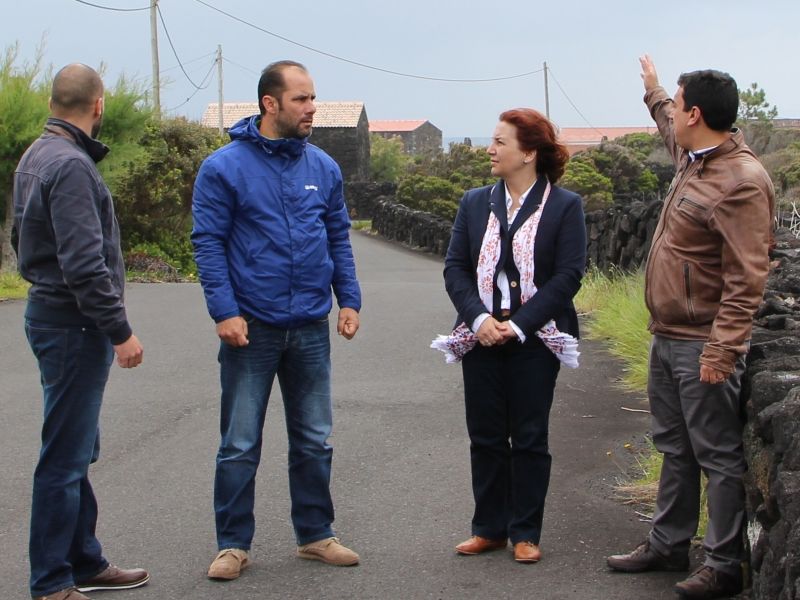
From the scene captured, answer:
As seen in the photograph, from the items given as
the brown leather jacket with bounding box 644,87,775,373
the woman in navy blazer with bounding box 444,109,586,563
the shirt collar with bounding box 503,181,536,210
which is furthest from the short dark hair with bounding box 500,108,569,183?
the brown leather jacket with bounding box 644,87,775,373

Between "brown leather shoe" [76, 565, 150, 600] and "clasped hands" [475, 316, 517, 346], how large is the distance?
A: 68.0 inches

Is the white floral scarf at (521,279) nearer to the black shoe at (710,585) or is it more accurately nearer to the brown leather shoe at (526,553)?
the brown leather shoe at (526,553)

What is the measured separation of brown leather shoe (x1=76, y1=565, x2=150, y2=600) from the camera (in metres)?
4.91

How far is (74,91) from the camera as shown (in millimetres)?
4609

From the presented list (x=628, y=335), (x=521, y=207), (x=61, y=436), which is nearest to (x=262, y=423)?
(x=61, y=436)

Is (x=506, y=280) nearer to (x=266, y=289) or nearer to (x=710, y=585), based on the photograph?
(x=266, y=289)

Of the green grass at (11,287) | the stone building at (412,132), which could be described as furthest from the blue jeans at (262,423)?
the stone building at (412,132)

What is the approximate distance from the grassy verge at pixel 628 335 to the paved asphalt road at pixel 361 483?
0.14 meters

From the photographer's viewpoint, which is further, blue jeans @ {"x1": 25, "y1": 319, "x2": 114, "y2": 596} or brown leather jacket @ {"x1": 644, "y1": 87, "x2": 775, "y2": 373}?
blue jeans @ {"x1": 25, "y1": 319, "x2": 114, "y2": 596}

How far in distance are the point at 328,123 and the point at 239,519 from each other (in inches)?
2370

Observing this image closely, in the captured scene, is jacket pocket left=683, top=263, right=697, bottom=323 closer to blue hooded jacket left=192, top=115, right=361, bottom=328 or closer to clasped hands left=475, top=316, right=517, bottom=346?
clasped hands left=475, top=316, right=517, bottom=346

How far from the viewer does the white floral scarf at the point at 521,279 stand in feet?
17.2

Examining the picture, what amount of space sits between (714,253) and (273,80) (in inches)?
77.4

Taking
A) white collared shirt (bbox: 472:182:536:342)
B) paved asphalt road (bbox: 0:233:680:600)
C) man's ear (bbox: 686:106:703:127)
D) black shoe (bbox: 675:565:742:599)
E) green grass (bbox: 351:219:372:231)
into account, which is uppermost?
man's ear (bbox: 686:106:703:127)
